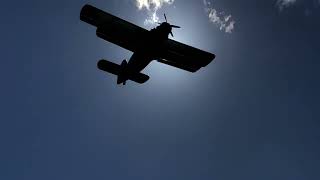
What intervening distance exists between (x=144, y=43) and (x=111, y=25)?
283cm

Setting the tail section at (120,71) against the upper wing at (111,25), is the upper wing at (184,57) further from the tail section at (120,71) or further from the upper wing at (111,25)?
the tail section at (120,71)

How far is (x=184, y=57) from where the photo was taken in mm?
32000

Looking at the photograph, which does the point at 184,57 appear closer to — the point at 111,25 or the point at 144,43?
the point at 144,43

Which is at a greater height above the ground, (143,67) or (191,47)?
(191,47)

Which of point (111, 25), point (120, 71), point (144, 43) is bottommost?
point (144, 43)

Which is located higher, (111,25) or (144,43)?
(111,25)

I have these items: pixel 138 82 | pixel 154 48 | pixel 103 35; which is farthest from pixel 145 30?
pixel 138 82

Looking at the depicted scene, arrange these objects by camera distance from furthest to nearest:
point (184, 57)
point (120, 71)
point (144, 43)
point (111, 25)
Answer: point (120, 71) < point (184, 57) < point (111, 25) < point (144, 43)

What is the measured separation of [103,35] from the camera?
3016 cm

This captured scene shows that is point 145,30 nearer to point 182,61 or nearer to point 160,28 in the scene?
point 160,28

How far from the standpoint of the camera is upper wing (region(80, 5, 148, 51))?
29.5 metres

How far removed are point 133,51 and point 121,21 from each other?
7.72 feet

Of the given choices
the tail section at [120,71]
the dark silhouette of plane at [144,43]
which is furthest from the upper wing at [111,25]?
the tail section at [120,71]

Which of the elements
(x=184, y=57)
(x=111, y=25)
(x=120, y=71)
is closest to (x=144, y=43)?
(x=111, y=25)
